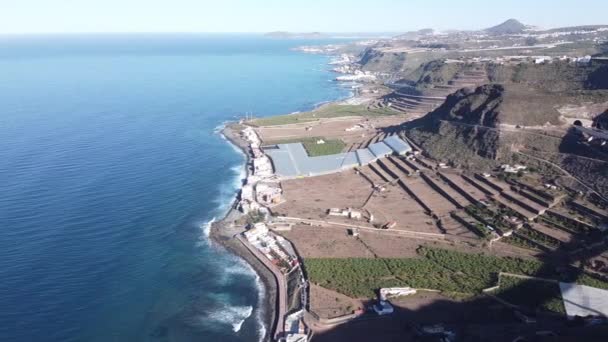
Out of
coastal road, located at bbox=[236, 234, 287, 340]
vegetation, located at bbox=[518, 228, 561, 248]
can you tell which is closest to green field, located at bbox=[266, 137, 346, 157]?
coastal road, located at bbox=[236, 234, 287, 340]

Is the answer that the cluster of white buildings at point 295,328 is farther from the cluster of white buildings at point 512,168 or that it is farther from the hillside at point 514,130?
the hillside at point 514,130

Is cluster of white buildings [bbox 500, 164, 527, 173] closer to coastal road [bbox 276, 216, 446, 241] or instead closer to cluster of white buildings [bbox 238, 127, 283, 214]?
coastal road [bbox 276, 216, 446, 241]

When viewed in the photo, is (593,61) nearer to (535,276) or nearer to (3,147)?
(535,276)

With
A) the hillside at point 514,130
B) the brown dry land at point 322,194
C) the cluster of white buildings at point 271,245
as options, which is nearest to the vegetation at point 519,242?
the hillside at point 514,130

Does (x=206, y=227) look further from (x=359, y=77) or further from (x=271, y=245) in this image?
(x=359, y=77)

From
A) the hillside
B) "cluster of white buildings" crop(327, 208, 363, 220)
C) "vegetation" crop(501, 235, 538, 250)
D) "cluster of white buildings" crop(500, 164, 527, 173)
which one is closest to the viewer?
"vegetation" crop(501, 235, 538, 250)

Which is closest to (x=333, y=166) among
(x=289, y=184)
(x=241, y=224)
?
(x=289, y=184)
